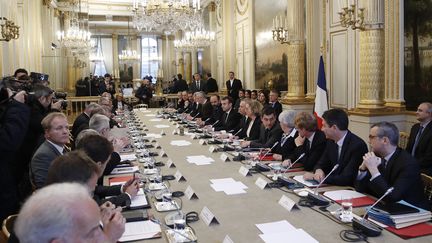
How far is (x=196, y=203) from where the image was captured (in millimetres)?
3059

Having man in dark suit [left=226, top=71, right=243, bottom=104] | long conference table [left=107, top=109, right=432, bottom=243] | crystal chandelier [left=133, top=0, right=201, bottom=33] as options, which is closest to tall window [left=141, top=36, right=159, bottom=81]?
man in dark suit [left=226, top=71, right=243, bottom=104]

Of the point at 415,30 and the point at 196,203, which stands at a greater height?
the point at 415,30

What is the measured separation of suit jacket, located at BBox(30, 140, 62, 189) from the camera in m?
3.20

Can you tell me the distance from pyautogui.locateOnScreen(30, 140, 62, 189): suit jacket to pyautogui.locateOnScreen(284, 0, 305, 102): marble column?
629 cm

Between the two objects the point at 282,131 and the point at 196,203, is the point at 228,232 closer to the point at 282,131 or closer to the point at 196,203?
the point at 196,203

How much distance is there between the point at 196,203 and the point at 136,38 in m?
24.0

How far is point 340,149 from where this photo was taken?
394 centimetres

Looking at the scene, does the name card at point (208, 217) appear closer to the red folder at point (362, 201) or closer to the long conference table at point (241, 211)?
the long conference table at point (241, 211)

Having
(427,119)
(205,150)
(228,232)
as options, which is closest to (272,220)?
(228,232)

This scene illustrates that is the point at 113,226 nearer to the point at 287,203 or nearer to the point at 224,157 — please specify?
the point at 287,203

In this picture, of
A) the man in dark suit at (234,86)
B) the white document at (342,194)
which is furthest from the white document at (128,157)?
the man in dark suit at (234,86)

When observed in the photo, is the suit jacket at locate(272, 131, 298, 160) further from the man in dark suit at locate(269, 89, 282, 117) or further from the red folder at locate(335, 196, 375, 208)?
the man in dark suit at locate(269, 89, 282, 117)

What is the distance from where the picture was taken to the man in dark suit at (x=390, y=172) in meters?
3.02

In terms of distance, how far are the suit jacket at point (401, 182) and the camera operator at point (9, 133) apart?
2.70 m
